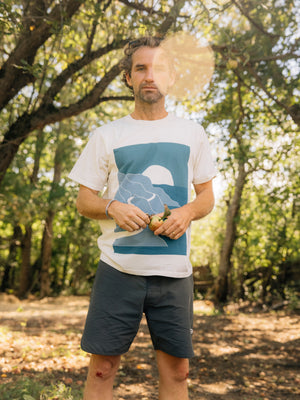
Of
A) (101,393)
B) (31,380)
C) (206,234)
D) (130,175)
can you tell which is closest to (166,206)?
(130,175)

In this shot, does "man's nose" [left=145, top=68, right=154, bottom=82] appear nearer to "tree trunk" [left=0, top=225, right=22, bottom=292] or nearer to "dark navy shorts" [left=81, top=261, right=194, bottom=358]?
"dark navy shorts" [left=81, top=261, right=194, bottom=358]

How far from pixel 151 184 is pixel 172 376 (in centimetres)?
95

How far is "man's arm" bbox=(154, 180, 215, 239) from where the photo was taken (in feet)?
5.69

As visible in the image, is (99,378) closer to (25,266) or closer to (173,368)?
(173,368)

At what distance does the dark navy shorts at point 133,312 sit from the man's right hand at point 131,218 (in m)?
0.24

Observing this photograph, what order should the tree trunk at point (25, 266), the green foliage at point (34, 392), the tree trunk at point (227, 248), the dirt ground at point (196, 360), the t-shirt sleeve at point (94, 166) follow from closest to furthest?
the t-shirt sleeve at point (94, 166)
the green foliage at point (34, 392)
the dirt ground at point (196, 360)
the tree trunk at point (227, 248)
the tree trunk at point (25, 266)

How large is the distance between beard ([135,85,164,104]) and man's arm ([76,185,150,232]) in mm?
553

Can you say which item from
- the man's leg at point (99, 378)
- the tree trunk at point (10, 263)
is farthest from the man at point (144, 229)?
the tree trunk at point (10, 263)

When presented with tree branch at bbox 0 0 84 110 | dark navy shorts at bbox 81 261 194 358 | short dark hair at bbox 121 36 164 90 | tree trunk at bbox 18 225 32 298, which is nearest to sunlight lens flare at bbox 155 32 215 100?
tree branch at bbox 0 0 84 110

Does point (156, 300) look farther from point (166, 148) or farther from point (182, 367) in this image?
point (166, 148)

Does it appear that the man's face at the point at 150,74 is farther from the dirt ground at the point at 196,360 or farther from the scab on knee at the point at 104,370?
the dirt ground at the point at 196,360

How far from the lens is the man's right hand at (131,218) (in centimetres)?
172

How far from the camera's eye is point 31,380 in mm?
3143

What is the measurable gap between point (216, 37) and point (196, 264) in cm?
860
